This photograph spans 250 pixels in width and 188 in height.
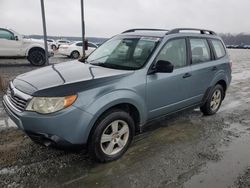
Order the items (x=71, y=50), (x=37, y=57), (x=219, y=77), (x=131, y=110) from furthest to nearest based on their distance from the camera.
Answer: (x=71, y=50)
(x=37, y=57)
(x=219, y=77)
(x=131, y=110)

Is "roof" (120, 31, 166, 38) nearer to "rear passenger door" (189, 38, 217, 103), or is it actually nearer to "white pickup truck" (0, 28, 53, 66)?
"rear passenger door" (189, 38, 217, 103)

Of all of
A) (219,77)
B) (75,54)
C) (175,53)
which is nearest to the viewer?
(175,53)

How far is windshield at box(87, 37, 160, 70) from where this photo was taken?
13.2ft

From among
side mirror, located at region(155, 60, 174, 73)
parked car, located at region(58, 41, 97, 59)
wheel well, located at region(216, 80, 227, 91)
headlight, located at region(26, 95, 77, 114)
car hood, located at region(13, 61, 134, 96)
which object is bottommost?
parked car, located at region(58, 41, 97, 59)

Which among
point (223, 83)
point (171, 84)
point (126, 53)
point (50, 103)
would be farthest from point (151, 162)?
point (223, 83)

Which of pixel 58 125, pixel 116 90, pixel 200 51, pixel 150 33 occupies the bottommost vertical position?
pixel 58 125

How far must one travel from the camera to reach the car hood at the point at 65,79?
3121 mm

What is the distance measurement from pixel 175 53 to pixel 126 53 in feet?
2.80

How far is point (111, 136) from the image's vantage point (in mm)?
3562

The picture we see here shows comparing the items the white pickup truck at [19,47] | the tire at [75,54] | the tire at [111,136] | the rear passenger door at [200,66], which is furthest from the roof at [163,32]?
the tire at [75,54]

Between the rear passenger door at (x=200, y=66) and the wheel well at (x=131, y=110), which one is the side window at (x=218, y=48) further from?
the wheel well at (x=131, y=110)

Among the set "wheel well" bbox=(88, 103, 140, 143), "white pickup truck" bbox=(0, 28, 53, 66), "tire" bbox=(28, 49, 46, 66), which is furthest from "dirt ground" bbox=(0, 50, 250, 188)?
"tire" bbox=(28, 49, 46, 66)

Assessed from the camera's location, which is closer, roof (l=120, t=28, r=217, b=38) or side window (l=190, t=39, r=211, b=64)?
roof (l=120, t=28, r=217, b=38)

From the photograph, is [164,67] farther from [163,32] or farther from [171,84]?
[163,32]
